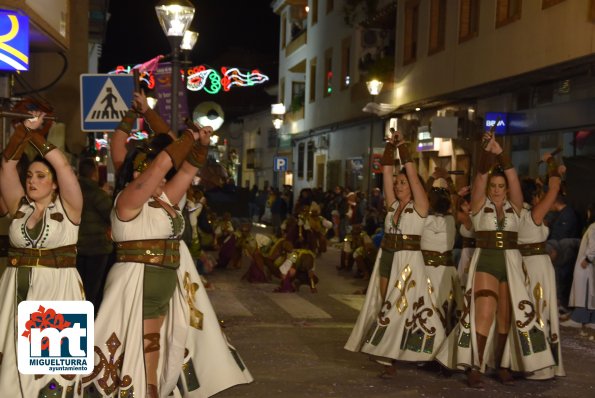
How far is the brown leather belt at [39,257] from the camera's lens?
5.59m

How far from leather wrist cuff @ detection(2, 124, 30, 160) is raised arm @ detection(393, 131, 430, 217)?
12.0 ft

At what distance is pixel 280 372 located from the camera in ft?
26.9

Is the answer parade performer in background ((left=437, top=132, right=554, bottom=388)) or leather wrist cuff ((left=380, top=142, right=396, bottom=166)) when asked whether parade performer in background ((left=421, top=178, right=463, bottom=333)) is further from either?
leather wrist cuff ((left=380, top=142, right=396, bottom=166))

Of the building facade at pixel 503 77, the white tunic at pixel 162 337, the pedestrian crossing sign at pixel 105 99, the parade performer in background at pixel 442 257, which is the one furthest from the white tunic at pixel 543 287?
the pedestrian crossing sign at pixel 105 99

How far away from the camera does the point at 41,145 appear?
18.4ft

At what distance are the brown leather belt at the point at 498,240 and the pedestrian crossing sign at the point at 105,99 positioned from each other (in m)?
4.90

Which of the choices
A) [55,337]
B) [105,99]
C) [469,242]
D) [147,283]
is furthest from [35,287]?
[105,99]

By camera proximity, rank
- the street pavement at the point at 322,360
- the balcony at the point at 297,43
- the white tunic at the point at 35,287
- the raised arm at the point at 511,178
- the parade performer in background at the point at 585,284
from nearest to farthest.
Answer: the white tunic at the point at 35,287
the street pavement at the point at 322,360
the raised arm at the point at 511,178
the parade performer in background at the point at 585,284
the balcony at the point at 297,43

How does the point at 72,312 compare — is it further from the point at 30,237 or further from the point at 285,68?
the point at 285,68

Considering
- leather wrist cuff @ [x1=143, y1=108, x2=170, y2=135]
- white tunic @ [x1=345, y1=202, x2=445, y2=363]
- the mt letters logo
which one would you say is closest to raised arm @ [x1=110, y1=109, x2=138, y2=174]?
leather wrist cuff @ [x1=143, y1=108, x2=170, y2=135]

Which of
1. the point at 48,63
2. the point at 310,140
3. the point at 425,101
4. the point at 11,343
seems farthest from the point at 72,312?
the point at 310,140

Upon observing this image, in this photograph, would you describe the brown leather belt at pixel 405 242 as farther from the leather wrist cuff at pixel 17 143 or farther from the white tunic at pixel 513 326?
the leather wrist cuff at pixel 17 143

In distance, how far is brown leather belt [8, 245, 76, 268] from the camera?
5594 mm

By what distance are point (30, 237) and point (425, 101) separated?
19340 millimetres
